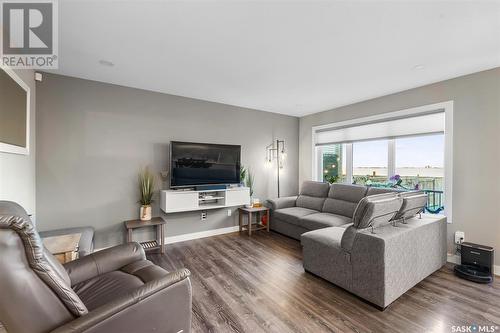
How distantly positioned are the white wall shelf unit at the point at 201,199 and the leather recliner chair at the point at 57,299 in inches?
74.3

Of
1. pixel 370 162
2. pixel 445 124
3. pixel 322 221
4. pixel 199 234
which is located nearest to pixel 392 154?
pixel 370 162

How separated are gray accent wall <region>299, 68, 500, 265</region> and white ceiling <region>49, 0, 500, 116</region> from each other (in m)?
0.21

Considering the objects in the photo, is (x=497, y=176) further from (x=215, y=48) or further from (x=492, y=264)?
(x=215, y=48)

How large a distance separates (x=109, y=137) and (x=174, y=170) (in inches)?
40.6

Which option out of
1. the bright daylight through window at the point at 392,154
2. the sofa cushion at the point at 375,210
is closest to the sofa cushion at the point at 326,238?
the sofa cushion at the point at 375,210

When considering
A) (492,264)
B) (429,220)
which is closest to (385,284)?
(429,220)

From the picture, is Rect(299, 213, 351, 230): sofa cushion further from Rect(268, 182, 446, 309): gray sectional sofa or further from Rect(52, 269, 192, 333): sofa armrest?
Rect(52, 269, 192, 333): sofa armrest

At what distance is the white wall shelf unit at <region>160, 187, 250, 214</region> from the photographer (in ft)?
10.8

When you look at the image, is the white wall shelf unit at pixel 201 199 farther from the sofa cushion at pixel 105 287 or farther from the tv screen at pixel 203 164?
the sofa cushion at pixel 105 287

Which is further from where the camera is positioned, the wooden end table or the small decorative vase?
the small decorative vase

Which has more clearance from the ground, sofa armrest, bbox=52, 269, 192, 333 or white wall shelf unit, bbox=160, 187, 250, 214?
white wall shelf unit, bbox=160, 187, 250, 214

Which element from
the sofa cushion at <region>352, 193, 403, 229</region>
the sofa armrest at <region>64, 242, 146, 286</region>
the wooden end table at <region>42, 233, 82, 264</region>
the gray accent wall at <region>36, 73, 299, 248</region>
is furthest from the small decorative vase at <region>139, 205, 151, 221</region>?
the sofa cushion at <region>352, 193, 403, 229</region>

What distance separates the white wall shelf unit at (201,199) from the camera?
330 centimetres

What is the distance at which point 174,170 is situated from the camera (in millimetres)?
3395
